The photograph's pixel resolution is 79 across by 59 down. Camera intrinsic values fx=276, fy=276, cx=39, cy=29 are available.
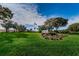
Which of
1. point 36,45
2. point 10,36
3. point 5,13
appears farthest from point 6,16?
point 36,45

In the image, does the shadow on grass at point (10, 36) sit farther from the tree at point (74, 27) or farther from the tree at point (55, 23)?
the tree at point (74, 27)

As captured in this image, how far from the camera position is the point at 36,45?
266 centimetres

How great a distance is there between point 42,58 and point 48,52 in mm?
81

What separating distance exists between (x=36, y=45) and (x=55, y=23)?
283 millimetres

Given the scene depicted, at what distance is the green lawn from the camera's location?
265 centimetres

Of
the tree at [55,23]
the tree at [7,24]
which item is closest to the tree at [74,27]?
the tree at [55,23]

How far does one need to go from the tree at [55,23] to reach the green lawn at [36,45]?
0.13 m

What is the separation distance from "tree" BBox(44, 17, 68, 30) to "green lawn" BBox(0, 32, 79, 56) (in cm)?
13

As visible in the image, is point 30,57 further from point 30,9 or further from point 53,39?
point 30,9

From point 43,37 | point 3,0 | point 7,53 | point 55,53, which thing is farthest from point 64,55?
point 3,0

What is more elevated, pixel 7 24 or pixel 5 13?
pixel 5 13

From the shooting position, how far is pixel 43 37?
8.79 feet

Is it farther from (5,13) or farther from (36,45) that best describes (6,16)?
(36,45)

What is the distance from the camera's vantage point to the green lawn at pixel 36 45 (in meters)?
2.65
